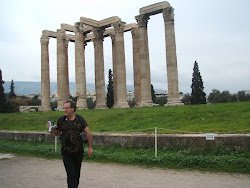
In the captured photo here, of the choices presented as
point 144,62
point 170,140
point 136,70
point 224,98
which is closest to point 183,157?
point 170,140

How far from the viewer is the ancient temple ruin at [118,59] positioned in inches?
1210

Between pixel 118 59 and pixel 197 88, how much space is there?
31753mm

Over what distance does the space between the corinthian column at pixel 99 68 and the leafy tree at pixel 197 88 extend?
1105 inches

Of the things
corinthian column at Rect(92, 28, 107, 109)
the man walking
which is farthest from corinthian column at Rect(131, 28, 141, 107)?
the man walking

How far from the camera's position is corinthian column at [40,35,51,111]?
40.9 meters

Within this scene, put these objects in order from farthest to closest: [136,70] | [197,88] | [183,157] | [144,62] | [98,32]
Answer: [197,88], [98,32], [136,70], [144,62], [183,157]

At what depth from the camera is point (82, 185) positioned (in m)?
7.93

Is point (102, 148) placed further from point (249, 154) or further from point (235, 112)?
point (235, 112)

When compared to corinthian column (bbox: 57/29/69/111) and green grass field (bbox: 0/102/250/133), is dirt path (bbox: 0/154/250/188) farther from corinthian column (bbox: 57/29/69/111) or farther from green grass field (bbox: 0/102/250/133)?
corinthian column (bbox: 57/29/69/111)

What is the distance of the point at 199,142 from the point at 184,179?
2855 mm

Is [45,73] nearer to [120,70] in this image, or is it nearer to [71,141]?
[120,70]

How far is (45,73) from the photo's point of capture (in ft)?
136

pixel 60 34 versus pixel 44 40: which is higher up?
pixel 60 34

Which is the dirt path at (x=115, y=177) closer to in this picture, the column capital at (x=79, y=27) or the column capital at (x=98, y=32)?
the column capital at (x=79, y=27)
